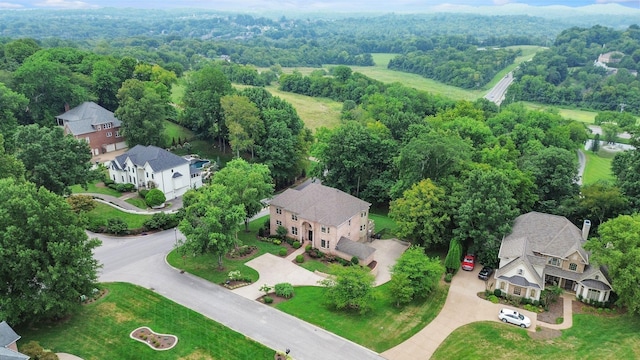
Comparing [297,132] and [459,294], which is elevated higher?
[297,132]

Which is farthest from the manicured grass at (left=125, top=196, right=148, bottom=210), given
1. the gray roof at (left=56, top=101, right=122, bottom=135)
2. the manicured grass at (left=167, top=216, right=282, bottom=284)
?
the gray roof at (left=56, top=101, right=122, bottom=135)

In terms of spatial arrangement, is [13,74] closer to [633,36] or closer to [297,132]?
[297,132]

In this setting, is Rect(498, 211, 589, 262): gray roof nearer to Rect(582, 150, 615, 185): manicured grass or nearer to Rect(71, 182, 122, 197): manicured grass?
Rect(582, 150, 615, 185): manicured grass

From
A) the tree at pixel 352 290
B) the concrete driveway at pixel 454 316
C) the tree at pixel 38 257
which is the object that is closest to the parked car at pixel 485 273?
the concrete driveway at pixel 454 316

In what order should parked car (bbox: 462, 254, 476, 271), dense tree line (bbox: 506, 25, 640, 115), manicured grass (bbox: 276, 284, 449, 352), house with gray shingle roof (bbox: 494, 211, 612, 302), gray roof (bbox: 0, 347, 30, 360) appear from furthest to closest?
dense tree line (bbox: 506, 25, 640, 115) → parked car (bbox: 462, 254, 476, 271) → house with gray shingle roof (bbox: 494, 211, 612, 302) → manicured grass (bbox: 276, 284, 449, 352) → gray roof (bbox: 0, 347, 30, 360)

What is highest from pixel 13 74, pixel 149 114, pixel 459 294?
pixel 13 74

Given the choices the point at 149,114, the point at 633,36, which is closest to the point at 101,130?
the point at 149,114
